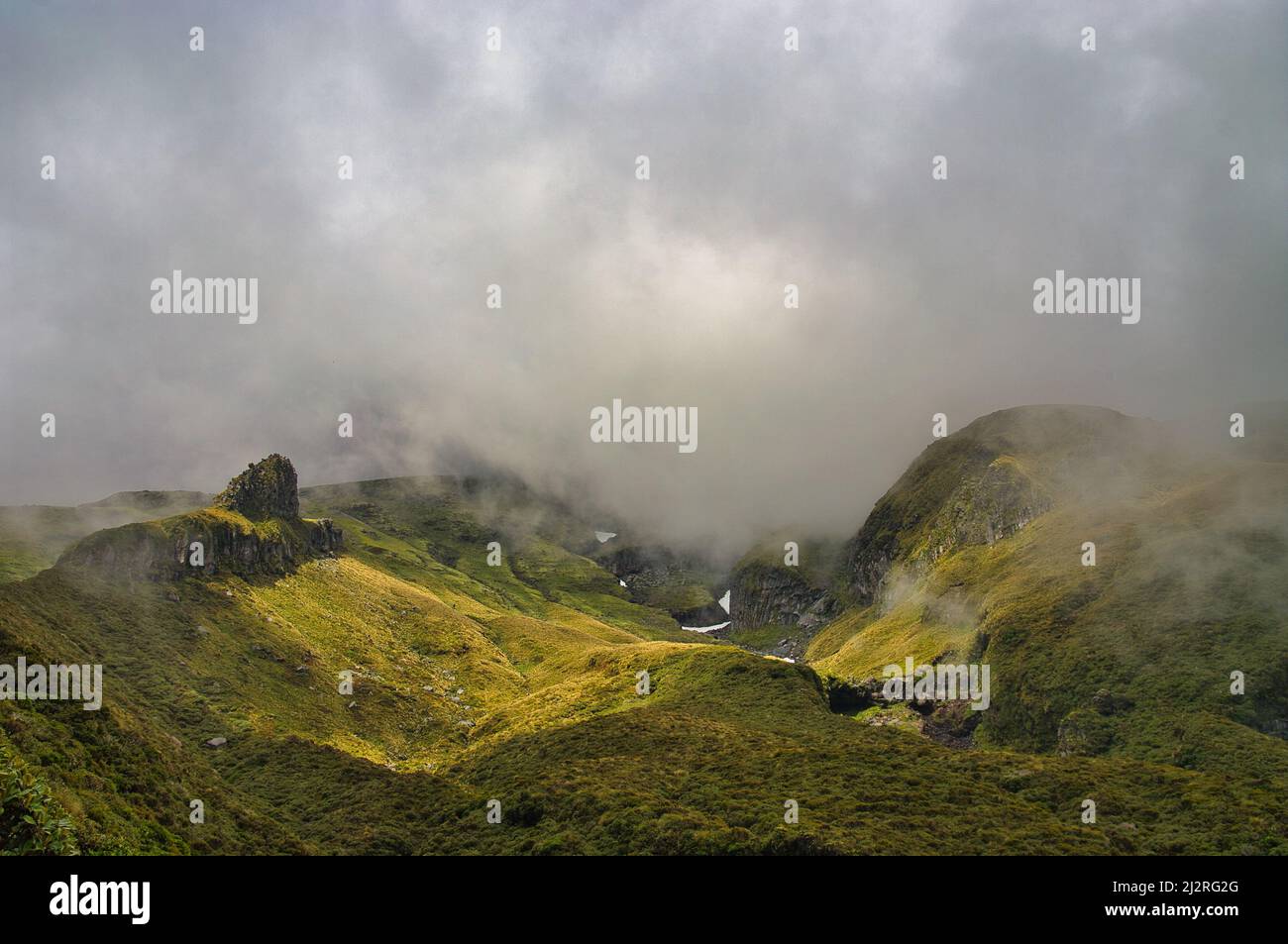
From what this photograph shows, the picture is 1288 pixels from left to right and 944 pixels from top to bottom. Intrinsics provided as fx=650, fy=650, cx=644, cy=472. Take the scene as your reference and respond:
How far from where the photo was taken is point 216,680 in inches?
4227

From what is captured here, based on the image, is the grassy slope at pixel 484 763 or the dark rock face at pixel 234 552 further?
the dark rock face at pixel 234 552

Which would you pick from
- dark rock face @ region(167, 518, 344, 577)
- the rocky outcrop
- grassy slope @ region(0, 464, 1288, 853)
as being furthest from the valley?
dark rock face @ region(167, 518, 344, 577)

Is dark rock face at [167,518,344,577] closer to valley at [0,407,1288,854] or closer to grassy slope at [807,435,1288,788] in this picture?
valley at [0,407,1288,854]

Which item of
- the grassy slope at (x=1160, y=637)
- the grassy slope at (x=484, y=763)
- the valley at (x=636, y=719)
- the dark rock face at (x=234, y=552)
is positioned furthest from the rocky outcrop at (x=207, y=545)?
the grassy slope at (x=1160, y=637)

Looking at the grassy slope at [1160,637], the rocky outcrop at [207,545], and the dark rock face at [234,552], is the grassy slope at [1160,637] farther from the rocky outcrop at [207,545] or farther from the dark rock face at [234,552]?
the rocky outcrop at [207,545]

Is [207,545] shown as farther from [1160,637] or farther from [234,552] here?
[1160,637]

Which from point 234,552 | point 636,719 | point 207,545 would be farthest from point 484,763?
point 234,552

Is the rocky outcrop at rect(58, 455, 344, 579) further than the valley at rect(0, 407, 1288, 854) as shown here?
Yes

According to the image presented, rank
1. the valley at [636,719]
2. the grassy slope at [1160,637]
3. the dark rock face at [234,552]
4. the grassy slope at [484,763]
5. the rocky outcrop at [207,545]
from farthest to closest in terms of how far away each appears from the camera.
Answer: the dark rock face at [234,552], the rocky outcrop at [207,545], the grassy slope at [1160,637], the valley at [636,719], the grassy slope at [484,763]

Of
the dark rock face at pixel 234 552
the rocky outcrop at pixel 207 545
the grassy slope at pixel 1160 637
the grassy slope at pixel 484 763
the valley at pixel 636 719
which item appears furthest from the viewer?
the dark rock face at pixel 234 552
